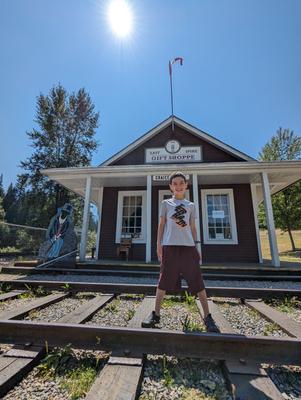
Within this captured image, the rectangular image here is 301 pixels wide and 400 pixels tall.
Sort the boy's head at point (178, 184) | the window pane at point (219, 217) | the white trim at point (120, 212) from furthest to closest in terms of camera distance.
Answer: the white trim at point (120, 212) → the window pane at point (219, 217) → the boy's head at point (178, 184)

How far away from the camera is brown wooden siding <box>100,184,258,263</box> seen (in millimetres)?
7652

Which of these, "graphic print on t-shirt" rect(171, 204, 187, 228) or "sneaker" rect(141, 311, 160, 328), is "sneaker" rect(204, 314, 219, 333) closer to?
"sneaker" rect(141, 311, 160, 328)

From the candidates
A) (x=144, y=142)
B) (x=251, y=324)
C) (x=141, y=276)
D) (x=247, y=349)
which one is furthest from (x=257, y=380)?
(x=144, y=142)

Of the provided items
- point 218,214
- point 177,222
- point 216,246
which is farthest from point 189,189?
point 177,222

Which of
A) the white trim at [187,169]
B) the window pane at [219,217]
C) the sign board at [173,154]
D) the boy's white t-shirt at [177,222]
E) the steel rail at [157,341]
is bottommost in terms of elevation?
the steel rail at [157,341]

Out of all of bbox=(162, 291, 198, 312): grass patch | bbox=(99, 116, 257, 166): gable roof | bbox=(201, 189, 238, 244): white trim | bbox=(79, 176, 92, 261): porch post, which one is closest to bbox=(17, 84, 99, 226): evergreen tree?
bbox=(99, 116, 257, 166): gable roof

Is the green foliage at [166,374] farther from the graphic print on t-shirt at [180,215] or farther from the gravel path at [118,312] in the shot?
the graphic print on t-shirt at [180,215]

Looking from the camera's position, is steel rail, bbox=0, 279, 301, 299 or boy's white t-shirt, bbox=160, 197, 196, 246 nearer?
boy's white t-shirt, bbox=160, 197, 196, 246

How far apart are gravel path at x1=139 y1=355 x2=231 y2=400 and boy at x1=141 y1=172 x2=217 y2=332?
421mm

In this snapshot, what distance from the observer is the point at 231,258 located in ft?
25.0

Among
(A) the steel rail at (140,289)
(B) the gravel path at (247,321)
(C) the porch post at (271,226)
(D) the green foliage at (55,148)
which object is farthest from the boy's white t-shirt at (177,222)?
(D) the green foliage at (55,148)

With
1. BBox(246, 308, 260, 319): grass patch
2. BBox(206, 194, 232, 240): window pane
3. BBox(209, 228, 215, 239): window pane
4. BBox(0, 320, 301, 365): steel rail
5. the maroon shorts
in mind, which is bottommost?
BBox(246, 308, 260, 319): grass patch

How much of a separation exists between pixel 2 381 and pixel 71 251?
5336mm

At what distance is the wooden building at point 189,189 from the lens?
693 centimetres
